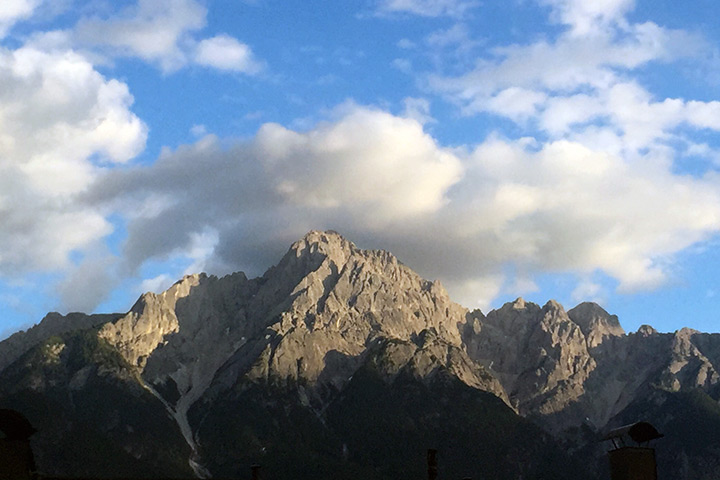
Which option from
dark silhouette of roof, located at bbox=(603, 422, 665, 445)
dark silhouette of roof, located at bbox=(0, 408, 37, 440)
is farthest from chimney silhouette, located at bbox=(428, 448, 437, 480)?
dark silhouette of roof, located at bbox=(0, 408, 37, 440)

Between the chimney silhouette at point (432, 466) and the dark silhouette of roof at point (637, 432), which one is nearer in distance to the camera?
the chimney silhouette at point (432, 466)

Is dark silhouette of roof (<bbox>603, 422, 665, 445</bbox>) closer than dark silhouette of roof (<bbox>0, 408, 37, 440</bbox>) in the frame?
No

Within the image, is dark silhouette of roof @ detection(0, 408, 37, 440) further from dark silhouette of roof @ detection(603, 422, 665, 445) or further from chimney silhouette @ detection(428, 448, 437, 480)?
dark silhouette of roof @ detection(603, 422, 665, 445)

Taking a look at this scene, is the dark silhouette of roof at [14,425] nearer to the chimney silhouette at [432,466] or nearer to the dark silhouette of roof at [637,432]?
the chimney silhouette at [432,466]

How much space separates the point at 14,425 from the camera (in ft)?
193

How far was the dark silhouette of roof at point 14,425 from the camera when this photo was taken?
58.7 m

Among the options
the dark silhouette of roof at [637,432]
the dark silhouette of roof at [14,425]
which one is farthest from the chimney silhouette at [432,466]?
the dark silhouette of roof at [14,425]

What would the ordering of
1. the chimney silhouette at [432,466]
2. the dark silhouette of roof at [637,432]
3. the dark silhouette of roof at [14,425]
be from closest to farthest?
the dark silhouette of roof at [14,425], the chimney silhouette at [432,466], the dark silhouette of roof at [637,432]

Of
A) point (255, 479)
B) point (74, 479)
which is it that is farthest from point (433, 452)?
point (74, 479)

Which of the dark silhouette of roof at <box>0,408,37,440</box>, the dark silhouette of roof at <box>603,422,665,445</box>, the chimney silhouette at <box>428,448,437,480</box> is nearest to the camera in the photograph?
the dark silhouette of roof at <box>0,408,37,440</box>

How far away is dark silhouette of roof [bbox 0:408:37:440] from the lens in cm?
5872

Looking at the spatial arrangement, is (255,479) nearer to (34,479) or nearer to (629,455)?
(34,479)

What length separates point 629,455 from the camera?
7294cm

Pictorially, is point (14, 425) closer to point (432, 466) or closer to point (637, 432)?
point (432, 466)
